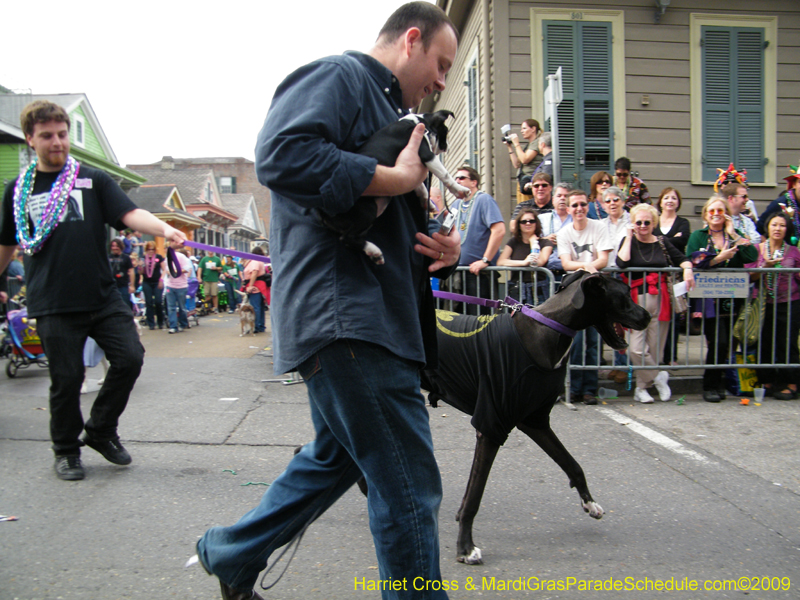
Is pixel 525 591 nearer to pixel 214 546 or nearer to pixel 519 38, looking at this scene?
pixel 214 546

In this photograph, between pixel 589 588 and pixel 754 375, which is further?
pixel 754 375

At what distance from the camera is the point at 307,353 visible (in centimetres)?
175

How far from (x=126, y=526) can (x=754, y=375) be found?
238 inches

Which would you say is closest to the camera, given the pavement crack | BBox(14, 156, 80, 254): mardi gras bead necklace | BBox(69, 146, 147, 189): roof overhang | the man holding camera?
BBox(14, 156, 80, 254): mardi gras bead necklace

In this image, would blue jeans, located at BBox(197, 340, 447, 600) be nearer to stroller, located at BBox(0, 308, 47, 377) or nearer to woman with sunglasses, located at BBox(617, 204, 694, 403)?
woman with sunglasses, located at BBox(617, 204, 694, 403)

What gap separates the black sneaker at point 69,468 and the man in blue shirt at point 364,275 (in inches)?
102

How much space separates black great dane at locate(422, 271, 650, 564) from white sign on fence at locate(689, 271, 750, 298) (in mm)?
3255

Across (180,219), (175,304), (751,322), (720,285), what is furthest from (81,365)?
(180,219)

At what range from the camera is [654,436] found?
4.97 meters

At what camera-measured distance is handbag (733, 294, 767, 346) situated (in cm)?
639

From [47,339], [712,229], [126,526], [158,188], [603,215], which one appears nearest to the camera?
[126,526]

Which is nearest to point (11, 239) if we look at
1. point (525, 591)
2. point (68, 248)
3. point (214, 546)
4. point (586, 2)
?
point (68, 248)

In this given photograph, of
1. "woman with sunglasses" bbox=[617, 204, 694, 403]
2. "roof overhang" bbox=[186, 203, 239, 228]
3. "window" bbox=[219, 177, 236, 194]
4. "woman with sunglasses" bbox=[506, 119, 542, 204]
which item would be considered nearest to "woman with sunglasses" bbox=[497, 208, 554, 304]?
"woman with sunglasses" bbox=[617, 204, 694, 403]

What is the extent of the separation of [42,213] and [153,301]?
1095 cm
